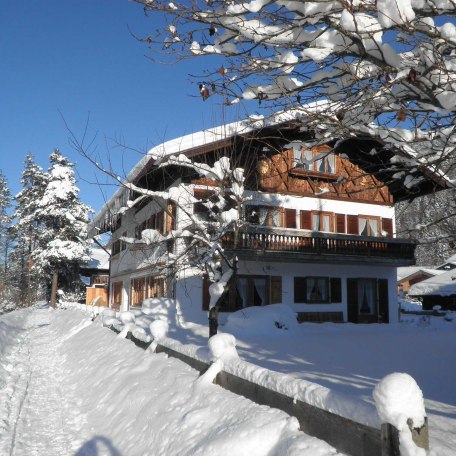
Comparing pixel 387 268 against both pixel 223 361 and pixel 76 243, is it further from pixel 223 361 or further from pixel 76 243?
pixel 76 243

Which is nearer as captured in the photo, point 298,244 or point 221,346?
point 221,346

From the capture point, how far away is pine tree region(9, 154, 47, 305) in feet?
152

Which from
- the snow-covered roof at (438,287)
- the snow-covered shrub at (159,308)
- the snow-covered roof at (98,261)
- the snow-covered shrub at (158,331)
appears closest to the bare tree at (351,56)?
the snow-covered shrub at (158,331)

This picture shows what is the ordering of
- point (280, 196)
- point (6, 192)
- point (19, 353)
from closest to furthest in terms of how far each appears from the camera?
point (19, 353) → point (280, 196) → point (6, 192)

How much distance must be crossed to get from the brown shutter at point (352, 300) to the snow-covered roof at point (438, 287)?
17583 mm

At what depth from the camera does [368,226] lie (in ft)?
80.5

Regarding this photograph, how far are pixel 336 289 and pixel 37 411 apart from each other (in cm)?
1716

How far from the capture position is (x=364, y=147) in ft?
73.7

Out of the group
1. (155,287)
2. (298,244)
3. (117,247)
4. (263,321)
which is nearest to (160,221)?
(155,287)

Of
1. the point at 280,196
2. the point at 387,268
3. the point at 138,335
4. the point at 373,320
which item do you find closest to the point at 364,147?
the point at 280,196

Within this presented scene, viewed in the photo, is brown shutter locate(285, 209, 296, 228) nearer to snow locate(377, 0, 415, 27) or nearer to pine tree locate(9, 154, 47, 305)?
snow locate(377, 0, 415, 27)

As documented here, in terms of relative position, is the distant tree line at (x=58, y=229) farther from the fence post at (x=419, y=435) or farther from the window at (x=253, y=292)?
the fence post at (x=419, y=435)

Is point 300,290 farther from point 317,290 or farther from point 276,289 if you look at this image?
point 276,289

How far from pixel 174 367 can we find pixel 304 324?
525 inches
